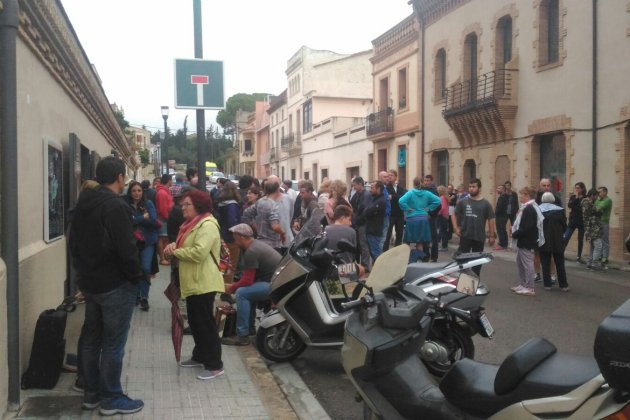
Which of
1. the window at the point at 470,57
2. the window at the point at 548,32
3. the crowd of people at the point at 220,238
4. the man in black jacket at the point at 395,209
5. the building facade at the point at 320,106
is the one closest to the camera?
the crowd of people at the point at 220,238

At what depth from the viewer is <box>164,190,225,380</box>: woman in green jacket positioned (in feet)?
18.0

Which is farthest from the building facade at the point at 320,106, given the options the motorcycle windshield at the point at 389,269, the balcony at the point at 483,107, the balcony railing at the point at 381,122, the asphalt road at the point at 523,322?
the motorcycle windshield at the point at 389,269

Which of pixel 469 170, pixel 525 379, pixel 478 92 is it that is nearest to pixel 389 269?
pixel 525 379

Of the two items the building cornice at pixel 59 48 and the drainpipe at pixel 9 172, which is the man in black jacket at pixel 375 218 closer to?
the building cornice at pixel 59 48

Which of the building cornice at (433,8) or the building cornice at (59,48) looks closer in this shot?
the building cornice at (59,48)

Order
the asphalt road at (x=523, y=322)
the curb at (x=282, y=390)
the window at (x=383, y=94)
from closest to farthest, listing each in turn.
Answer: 1. the curb at (x=282, y=390)
2. the asphalt road at (x=523, y=322)
3. the window at (x=383, y=94)

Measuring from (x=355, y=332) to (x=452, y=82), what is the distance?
20588 millimetres

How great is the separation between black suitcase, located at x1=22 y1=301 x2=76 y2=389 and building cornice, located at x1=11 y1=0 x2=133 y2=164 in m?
2.45

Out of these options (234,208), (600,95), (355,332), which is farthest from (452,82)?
(355,332)

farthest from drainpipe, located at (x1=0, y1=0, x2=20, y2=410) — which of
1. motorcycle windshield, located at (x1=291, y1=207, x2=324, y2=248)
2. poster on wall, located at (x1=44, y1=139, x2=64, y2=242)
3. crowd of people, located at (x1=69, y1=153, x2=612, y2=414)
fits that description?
motorcycle windshield, located at (x1=291, y1=207, x2=324, y2=248)

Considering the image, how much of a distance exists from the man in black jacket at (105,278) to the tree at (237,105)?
93.5m

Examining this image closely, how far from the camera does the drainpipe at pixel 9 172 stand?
14.7ft

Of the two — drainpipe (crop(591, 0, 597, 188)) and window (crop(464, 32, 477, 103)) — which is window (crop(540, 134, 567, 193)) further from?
window (crop(464, 32, 477, 103))

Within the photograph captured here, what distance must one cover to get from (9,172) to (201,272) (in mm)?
1765
